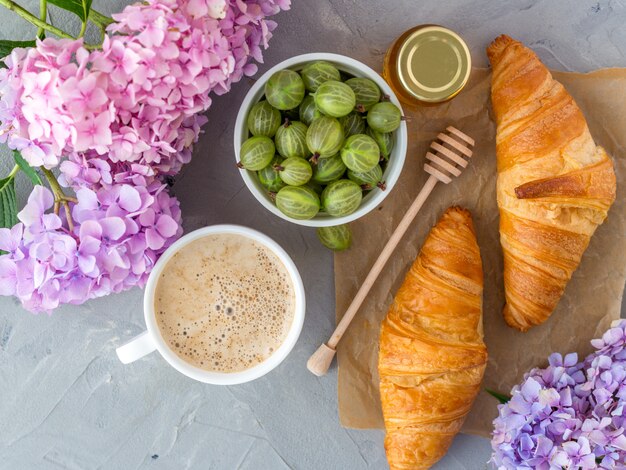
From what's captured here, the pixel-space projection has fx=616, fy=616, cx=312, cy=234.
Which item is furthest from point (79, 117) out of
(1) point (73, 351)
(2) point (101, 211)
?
(1) point (73, 351)

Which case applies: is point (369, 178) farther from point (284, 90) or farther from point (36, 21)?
point (36, 21)

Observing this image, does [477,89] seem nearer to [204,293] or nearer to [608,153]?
→ [608,153]

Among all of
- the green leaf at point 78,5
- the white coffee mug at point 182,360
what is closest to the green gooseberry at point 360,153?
the white coffee mug at point 182,360

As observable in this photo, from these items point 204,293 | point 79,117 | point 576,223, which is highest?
point 576,223

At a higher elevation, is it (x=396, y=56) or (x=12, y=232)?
(x=396, y=56)

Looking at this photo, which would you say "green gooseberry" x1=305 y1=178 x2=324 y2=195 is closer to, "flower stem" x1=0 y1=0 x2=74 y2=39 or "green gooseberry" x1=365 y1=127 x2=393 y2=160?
"green gooseberry" x1=365 y1=127 x2=393 y2=160

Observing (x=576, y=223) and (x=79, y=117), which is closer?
(x=79, y=117)
